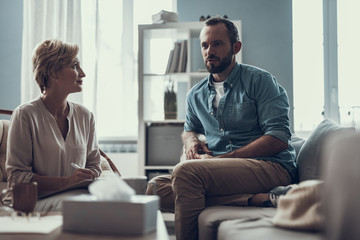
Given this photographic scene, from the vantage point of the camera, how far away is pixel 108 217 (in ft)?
3.53

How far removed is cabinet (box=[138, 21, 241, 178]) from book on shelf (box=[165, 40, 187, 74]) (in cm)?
2

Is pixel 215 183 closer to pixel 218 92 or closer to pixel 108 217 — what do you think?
pixel 218 92

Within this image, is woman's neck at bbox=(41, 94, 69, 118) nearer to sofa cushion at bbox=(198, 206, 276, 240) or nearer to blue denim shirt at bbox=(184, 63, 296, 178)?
blue denim shirt at bbox=(184, 63, 296, 178)

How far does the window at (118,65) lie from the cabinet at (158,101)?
0.47 m

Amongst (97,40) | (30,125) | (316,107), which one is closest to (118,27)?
(97,40)

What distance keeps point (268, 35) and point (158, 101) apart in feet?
3.78

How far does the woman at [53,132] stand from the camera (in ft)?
6.24

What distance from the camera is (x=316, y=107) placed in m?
3.89

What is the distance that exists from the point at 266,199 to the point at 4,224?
3.38 feet

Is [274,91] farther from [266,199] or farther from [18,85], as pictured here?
[18,85]

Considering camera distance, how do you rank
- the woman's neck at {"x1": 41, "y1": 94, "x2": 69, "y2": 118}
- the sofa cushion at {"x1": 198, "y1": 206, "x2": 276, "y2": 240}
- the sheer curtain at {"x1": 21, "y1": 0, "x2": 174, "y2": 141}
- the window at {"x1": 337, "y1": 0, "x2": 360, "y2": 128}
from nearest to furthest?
the sofa cushion at {"x1": 198, "y1": 206, "x2": 276, "y2": 240}
the woman's neck at {"x1": 41, "y1": 94, "x2": 69, "y2": 118}
the window at {"x1": 337, "y1": 0, "x2": 360, "y2": 128}
the sheer curtain at {"x1": 21, "y1": 0, "x2": 174, "y2": 141}

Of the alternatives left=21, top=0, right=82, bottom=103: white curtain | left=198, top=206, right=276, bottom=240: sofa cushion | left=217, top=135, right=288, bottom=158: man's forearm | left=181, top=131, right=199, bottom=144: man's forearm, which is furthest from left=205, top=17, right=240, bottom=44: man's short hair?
left=21, top=0, right=82, bottom=103: white curtain

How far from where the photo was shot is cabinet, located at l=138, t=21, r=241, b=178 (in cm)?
354

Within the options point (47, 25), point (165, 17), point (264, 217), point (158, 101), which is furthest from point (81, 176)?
point (47, 25)
